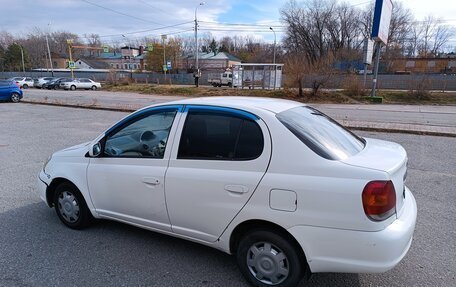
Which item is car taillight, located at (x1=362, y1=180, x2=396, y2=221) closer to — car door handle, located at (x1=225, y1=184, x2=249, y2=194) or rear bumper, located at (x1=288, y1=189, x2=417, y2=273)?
rear bumper, located at (x1=288, y1=189, x2=417, y2=273)

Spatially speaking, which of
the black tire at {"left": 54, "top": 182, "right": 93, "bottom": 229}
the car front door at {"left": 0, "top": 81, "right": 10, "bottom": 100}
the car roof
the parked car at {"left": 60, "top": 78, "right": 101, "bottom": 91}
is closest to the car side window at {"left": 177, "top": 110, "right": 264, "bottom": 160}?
the car roof

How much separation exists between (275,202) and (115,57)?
131m

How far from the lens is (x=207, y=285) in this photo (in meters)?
2.86

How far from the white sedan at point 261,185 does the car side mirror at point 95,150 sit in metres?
0.01

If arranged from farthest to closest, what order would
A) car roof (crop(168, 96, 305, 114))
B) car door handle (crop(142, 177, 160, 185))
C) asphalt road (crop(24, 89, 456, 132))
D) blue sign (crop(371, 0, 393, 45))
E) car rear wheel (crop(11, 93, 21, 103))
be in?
Result: car rear wheel (crop(11, 93, 21, 103)), blue sign (crop(371, 0, 393, 45)), asphalt road (crop(24, 89, 456, 132)), car door handle (crop(142, 177, 160, 185)), car roof (crop(168, 96, 305, 114))

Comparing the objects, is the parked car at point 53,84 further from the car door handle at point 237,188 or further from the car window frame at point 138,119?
the car door handle at point 237,188

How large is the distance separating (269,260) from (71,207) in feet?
8.21

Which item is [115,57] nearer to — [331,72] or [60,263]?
[331,72]

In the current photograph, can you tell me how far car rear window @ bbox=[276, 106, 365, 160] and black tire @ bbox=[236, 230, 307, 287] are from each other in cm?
79

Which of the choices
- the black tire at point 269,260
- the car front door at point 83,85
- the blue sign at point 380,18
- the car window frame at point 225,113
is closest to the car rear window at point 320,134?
the car window frame at point 225,113

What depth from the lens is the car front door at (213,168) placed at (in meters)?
2.67

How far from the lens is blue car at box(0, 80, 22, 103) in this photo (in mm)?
20719

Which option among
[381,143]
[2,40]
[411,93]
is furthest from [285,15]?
[2,40]

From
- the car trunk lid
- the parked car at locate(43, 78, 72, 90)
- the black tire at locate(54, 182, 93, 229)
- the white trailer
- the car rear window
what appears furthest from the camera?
the parked car at locate(43, 78, 72, 90)
